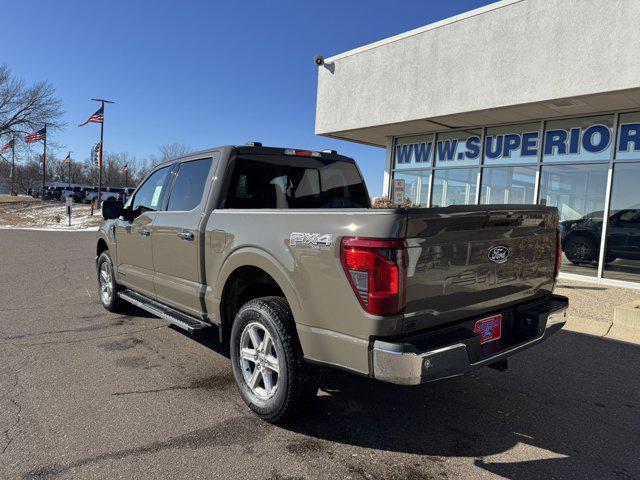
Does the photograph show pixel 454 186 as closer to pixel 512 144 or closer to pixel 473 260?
pixel 512 144

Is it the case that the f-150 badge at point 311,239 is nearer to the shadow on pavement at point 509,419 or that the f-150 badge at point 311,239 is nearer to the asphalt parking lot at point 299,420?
the shadow on pavement at point 509,419

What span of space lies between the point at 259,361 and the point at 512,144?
9.78 m

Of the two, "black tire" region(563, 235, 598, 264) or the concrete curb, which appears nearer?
the concrete curb

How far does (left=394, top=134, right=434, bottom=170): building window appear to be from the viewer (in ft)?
42.3

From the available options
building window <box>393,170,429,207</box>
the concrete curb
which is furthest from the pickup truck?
building window <box>393,170,429,207</box>

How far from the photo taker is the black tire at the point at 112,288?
5.89 m

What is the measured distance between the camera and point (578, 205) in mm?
9914

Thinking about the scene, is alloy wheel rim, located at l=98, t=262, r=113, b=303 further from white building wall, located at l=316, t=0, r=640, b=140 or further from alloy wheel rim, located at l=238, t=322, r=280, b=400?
white building wall, located at l=316, t=0, r=640, b=140

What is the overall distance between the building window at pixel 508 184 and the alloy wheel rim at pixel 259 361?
913cm

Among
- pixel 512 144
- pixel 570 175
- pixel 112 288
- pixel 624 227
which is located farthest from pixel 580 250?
pixel 112 288

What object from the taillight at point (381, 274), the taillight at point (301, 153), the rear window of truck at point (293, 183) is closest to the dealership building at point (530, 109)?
the rear window of truck at point (293, 183)

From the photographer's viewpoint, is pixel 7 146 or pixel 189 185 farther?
pixel 7 146

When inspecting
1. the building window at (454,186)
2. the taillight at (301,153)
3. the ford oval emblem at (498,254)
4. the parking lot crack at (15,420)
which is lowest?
the parking lot crack at (15,420)

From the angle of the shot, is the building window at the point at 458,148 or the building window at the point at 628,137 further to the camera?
the building window at the point at 458,148
